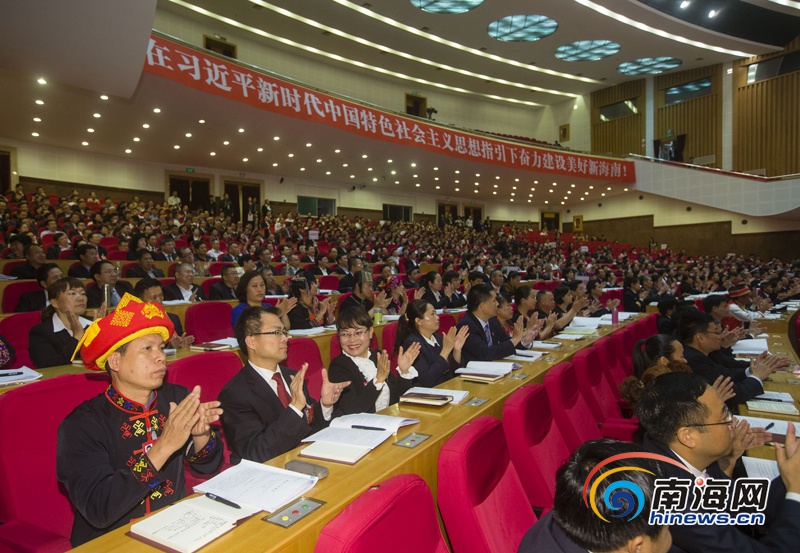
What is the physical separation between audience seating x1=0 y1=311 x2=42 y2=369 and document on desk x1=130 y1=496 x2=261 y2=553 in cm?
315

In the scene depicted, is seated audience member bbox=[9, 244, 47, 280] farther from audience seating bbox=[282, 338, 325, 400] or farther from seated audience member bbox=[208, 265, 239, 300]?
audience seating bbox=[282, 338, 325, 400]

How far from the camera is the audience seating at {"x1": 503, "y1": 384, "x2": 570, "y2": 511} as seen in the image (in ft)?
5.48

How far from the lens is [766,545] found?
4.31 feet

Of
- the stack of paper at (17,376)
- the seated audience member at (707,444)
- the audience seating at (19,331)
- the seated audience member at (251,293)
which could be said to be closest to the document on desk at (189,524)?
the seated audience member at (707,444)

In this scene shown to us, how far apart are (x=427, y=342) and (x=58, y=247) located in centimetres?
668

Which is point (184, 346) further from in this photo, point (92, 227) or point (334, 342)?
point (92, 227)

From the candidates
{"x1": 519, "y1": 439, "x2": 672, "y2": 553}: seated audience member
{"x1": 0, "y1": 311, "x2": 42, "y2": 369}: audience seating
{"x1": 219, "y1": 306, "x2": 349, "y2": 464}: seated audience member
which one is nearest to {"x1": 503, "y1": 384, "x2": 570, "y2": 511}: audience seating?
{"x1": 519, "y1": 439, "x2": 672, "y2": 553}: seated audience member

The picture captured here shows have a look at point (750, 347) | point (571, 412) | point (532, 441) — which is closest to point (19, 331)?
point (532, 441)

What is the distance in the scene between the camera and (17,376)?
2258 millimetres

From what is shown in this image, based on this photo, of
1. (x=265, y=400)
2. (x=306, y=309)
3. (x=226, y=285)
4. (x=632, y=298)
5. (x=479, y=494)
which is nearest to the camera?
(x=479, y=494)

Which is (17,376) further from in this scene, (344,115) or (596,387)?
(344,115)

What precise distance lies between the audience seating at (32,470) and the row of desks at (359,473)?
0.68m

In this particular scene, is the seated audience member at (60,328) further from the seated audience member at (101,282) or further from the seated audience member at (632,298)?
the seated audience member at (632,298)

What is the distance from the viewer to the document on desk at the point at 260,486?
3.99 ft
